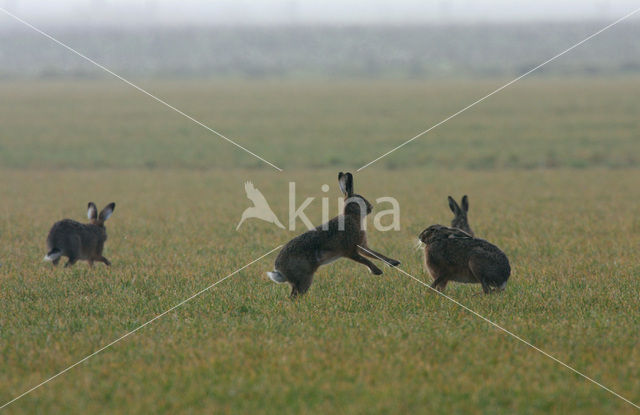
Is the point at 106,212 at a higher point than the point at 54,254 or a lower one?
higher

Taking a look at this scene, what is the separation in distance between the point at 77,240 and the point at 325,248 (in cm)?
455

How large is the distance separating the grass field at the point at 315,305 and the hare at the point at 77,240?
1.14ft

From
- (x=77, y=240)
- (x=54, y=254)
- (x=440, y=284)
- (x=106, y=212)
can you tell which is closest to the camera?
(x=440, y=284)

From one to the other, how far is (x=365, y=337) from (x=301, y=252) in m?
1.90

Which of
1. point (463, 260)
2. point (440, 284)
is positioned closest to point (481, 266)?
point (463, 260)

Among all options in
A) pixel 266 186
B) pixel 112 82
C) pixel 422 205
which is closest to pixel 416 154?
pixel 266 186

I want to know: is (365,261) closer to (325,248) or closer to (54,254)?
(325,248)

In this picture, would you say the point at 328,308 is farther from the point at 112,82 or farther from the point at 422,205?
the point at 112,82

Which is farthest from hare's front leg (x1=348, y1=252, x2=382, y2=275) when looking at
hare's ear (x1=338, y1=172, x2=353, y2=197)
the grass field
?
hare's ear (x1=338, y1=172, x2=353, y2=197)

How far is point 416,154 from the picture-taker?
37281 mm

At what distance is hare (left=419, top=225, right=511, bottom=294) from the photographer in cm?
1038

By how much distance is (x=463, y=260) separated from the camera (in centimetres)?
1051

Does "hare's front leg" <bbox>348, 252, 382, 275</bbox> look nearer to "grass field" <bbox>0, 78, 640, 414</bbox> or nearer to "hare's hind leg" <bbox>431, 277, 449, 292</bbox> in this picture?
"grass field" <bbox>0, 78, 640, 414</bbox>

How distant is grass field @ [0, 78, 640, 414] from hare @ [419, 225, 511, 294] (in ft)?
0.91
